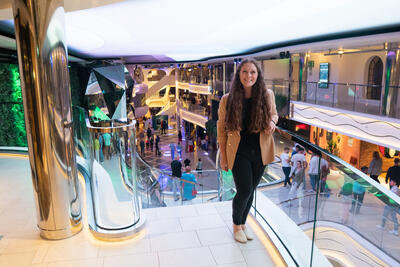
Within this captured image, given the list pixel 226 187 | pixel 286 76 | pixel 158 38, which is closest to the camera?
pixel 226 187

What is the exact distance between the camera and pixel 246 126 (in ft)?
7.70

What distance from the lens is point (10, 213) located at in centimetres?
317

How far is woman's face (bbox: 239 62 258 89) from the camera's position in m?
2.26

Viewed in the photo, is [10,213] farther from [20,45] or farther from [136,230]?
[20,45]

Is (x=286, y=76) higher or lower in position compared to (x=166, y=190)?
higher

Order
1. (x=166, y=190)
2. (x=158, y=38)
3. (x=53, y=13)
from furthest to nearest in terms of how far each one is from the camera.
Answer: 1. (x=166, y=190)
2. (x=158, y=38)
3. (x=53, y=13)

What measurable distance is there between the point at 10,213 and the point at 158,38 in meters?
4.28

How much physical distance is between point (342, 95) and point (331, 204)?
9781 mm

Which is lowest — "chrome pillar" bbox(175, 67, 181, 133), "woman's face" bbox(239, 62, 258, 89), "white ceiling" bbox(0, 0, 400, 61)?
"chrome pillar" bbox(175, 67, 181, 133)

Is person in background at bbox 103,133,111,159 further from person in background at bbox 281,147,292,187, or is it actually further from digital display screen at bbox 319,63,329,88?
digital display screen at bbox 319,63,329,88

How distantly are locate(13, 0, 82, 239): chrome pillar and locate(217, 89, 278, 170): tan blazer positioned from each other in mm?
1232

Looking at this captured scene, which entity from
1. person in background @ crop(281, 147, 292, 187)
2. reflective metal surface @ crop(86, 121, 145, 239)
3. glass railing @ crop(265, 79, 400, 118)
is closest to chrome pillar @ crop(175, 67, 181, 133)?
glass railing @ crop(265, 79, 400, 118)

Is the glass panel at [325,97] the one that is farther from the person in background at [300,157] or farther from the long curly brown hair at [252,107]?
the long curly brown hair at [252,107]

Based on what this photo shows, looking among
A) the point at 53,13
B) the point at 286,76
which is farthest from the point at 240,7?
the point at 286,76
